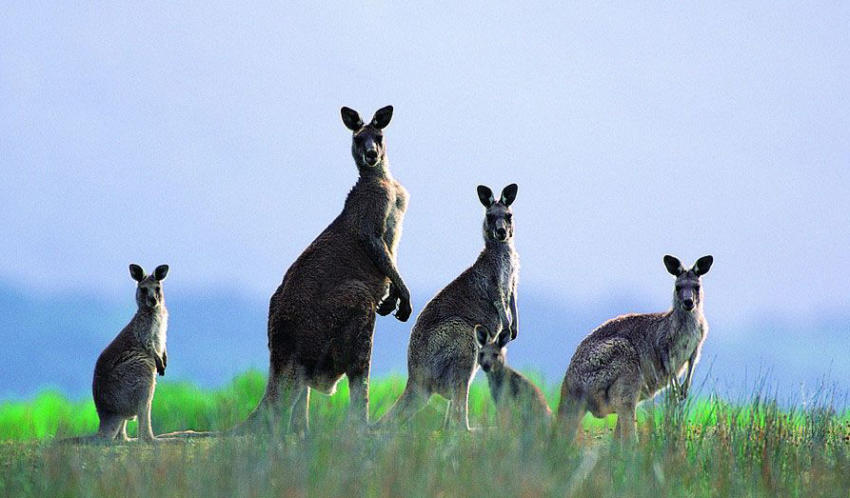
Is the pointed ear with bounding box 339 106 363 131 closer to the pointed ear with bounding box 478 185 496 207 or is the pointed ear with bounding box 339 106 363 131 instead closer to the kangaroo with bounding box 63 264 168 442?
the pointed ear with bounding box 478 185 496 207

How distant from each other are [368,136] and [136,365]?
3.14m

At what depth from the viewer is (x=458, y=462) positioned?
762cm

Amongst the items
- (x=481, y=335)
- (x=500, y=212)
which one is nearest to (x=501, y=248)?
(x=500, y=212)

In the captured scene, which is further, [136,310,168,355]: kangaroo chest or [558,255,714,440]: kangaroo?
[136,310,168,355]: kangaroo chest

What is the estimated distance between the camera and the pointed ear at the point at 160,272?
439 inches

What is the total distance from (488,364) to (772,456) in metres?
2.68

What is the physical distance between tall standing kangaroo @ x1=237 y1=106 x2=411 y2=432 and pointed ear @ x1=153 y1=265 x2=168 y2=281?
137cm

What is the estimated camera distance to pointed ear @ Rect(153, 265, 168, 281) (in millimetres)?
11141

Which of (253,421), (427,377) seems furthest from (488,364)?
(253,421)

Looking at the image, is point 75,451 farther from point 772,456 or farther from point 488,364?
point 772,456

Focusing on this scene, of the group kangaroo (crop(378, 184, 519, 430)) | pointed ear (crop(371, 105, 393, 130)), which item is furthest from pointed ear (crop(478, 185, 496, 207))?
pointed ear (crop(371, 105, 393, 130))

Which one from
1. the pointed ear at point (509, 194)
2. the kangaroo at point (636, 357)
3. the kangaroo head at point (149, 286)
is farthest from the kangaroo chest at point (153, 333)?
the kangaroo at point (636, 357)

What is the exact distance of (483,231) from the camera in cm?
1138

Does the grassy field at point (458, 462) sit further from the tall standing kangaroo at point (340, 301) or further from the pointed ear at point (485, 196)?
the pointed ear at point (485, 196)
